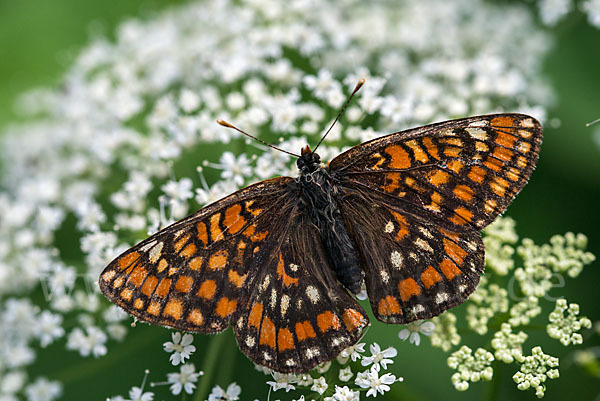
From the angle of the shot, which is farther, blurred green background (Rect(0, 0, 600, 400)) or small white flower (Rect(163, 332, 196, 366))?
blurred green background (Rect(0, 0, 600, 400))

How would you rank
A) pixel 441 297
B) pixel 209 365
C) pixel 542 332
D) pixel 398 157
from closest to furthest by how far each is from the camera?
pixel 441 297 < pixel 398 157 < pixel 209 365 < pixel 542 332

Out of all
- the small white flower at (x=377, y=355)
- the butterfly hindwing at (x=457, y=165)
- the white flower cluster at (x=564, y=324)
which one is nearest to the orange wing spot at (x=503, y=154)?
the butterfly hindwing at (x=457, y=165)

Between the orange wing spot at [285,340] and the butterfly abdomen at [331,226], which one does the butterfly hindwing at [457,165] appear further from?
the orange wing spot at [285,340]

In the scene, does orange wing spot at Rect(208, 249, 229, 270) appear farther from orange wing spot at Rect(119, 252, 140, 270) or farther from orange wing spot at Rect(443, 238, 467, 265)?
orange wing spot at Rect(443, 238, 467, 265)

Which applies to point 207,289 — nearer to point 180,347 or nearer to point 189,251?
point 189,251

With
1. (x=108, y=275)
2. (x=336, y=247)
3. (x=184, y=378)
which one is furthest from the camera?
(x=184, y=378)

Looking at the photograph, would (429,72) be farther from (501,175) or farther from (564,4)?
Answer: (501,175)

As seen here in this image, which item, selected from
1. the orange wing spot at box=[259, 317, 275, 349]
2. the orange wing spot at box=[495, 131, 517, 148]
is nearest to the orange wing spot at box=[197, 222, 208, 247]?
the orange wing spot at box=[259, 317, 275, 349]

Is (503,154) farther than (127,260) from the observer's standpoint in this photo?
Yes

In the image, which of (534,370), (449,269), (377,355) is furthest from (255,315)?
(534,370)
